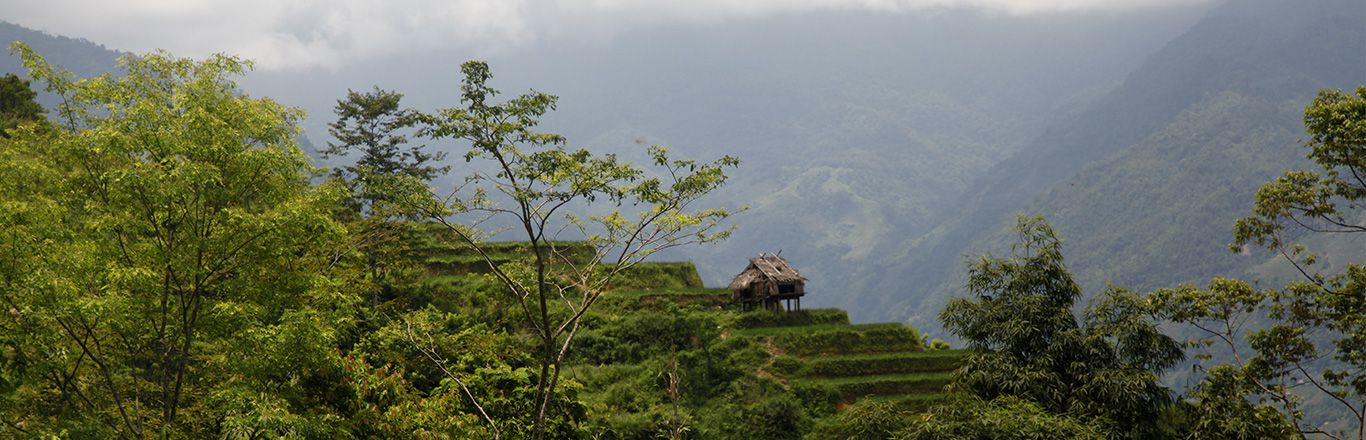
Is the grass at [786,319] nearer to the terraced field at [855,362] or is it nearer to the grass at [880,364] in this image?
the terraced field at [855,362]

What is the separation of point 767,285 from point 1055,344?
728 inches

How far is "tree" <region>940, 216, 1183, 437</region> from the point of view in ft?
78.9

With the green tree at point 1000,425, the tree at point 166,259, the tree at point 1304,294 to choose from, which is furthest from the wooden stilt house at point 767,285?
the tree at point 166,259

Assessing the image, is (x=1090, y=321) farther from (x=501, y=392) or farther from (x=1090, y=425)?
(x=501, y=392)

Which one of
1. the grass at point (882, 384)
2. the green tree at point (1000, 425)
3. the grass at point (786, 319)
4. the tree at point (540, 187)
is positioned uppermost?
the grass at point (786, 319)

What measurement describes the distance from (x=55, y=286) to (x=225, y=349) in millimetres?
3333

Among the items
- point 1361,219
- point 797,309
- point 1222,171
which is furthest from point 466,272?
point 1222,171

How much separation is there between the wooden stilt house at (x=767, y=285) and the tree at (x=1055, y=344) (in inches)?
615

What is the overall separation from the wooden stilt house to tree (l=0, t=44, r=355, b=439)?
81.6 ft

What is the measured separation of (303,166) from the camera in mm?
19750

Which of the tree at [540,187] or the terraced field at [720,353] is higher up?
the terraced field at [720,353]

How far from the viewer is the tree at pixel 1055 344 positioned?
947 inches

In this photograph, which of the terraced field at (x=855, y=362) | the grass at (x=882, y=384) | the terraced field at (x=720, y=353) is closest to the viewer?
the terraced field at (x=720, y=353)

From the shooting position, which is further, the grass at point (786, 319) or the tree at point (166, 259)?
the grass at point (786, 319)
